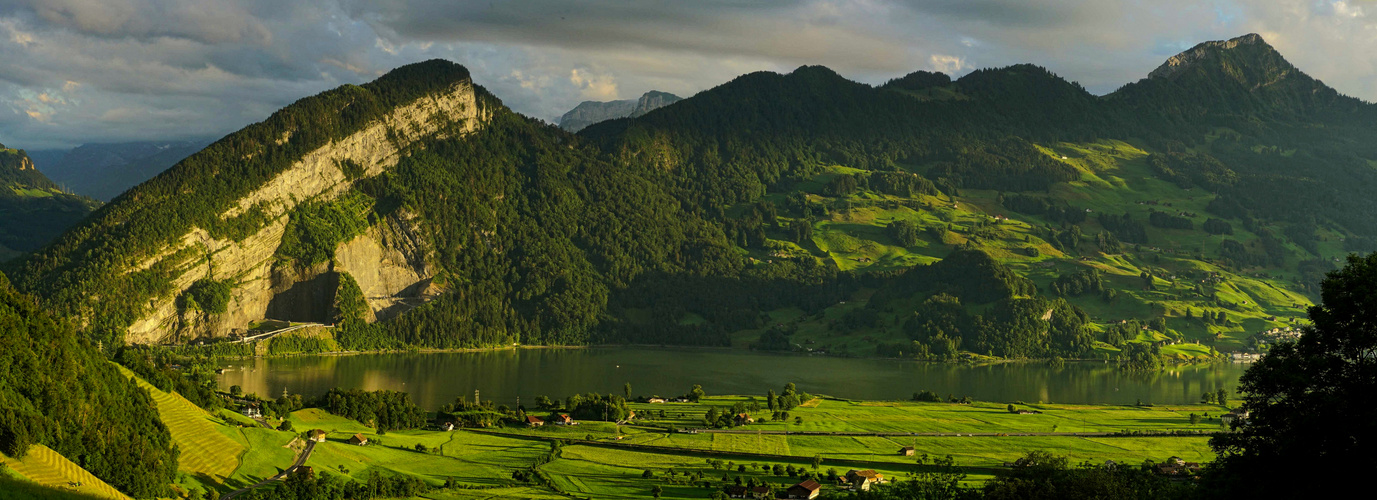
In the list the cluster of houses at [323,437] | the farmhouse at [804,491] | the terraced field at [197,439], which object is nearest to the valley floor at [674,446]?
the terraced field at [197,439]

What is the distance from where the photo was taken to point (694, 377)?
159 metres

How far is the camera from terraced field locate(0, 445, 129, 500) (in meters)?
49.8

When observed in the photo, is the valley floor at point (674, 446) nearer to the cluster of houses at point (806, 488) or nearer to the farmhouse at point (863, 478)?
the cluster of houses at point (806, 488)

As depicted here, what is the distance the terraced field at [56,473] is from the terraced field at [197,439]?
46.8 feet

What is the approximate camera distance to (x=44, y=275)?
181m

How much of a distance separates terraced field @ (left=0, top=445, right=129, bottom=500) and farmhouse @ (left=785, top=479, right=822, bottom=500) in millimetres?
40245

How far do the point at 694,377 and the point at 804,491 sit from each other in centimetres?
8311

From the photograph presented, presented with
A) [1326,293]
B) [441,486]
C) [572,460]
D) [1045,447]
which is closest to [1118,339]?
[1045,447]

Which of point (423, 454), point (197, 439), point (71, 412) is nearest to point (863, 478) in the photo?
point (423, 454)

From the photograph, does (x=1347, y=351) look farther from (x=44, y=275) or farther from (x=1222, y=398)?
(x=44, y=275)

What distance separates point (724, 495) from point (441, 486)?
64.1 ft

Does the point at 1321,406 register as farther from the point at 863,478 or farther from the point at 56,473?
the point at 56,473

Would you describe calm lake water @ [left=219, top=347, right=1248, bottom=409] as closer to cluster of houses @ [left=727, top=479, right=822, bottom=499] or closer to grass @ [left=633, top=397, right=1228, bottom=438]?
grass @ [left=633, top=397, right=1228, bottom=438]

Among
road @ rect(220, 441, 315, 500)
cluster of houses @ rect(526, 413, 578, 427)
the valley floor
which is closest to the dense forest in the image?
the valley floor
